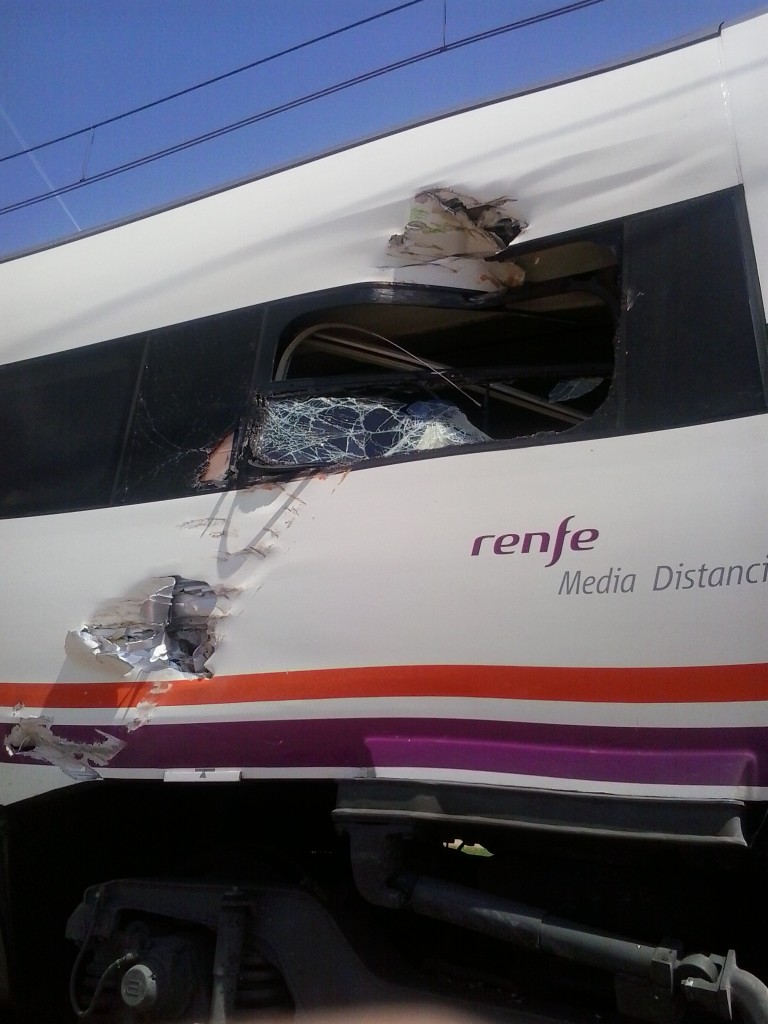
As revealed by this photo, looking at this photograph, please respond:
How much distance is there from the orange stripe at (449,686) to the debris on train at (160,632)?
57 mm

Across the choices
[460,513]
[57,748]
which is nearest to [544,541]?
[460,513]

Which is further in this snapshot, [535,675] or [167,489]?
[167,489]

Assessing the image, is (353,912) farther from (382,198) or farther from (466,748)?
(382,198)

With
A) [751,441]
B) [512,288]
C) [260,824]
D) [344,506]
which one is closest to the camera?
[751,441]

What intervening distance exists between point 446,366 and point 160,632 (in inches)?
50.2

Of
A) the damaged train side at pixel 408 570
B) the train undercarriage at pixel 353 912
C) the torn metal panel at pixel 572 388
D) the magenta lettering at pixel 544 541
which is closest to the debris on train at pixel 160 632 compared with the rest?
the damaged train side at pixel 408 570

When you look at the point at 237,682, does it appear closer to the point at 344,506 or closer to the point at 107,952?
the point at 344,506

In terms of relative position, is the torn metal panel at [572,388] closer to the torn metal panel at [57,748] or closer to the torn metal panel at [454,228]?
the torn metal panel at [454,228]

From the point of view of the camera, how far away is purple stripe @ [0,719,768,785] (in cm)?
196

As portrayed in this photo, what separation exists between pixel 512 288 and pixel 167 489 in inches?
49.4

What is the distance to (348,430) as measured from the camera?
2693 mm

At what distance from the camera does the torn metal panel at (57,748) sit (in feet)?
9.03

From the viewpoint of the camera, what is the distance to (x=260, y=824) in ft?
10.3

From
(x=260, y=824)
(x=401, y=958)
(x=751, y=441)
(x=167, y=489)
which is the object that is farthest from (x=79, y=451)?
(x=751, y=441)
